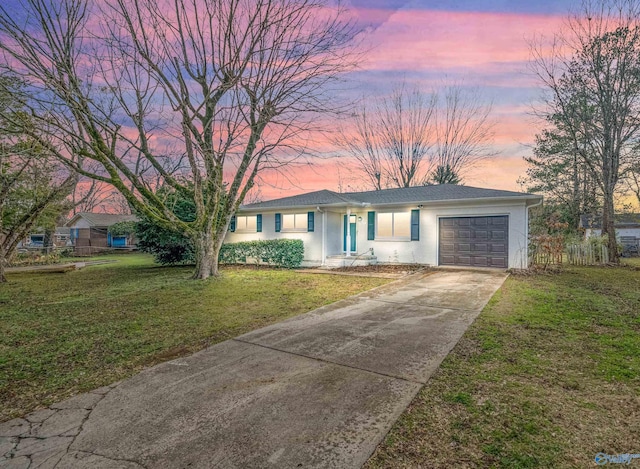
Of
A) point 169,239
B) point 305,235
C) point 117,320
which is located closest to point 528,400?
point 117,320

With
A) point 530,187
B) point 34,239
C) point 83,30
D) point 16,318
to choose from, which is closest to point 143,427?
point 16,318

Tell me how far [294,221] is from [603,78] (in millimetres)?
15017

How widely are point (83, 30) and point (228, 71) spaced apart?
335cm

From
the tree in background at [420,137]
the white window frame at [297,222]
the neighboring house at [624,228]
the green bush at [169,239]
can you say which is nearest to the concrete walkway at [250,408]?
the white window frame at [297,222]

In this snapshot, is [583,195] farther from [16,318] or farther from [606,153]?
[16,318]

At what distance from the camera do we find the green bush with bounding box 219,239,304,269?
13398 millimetres

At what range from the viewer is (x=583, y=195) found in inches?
802

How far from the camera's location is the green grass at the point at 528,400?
2.03m

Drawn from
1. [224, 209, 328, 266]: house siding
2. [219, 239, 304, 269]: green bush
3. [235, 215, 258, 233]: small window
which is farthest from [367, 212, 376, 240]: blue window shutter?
[235, 215, 258, 233]: small window

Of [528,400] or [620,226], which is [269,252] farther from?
[620,226]

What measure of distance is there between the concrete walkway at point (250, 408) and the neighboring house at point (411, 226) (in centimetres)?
839

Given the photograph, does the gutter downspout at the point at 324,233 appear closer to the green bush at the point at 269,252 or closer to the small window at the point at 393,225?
the green bush at the point at 269,252

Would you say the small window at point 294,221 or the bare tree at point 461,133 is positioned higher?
the bare tree at point 461,133

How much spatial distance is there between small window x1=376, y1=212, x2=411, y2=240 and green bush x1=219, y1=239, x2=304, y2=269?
11.5ft
